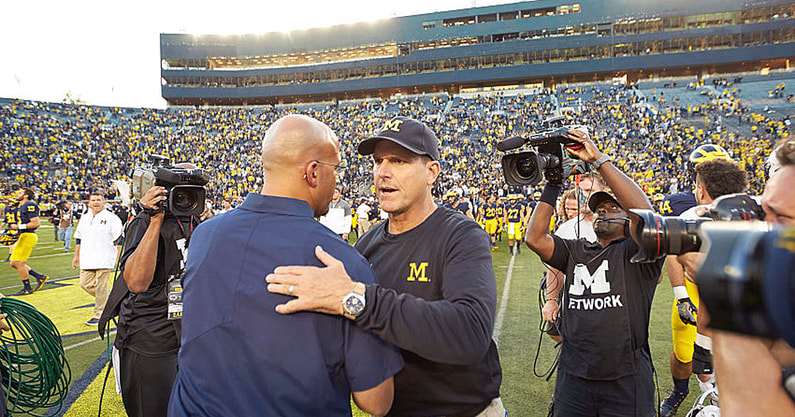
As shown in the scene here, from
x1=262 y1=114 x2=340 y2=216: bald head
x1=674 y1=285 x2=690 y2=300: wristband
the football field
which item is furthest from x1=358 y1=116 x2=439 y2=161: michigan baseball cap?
x1=674 y1=285 x2=690 y2=300: wristband

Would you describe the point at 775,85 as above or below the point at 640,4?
below

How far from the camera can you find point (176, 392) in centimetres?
148

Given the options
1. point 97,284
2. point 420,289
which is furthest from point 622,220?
point 97,284

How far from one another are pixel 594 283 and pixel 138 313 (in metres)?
2.88

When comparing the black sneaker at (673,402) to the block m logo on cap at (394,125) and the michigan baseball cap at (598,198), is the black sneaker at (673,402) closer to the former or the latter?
the michigan baseball cap at (598,198)

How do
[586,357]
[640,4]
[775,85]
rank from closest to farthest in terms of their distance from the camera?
[586,357]
[775,85]
[640,4]

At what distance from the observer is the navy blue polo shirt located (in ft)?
4.19

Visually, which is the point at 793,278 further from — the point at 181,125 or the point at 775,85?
the point at 181,125

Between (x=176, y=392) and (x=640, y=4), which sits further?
(x=640, y=4)

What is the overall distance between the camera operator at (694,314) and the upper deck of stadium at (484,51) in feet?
165

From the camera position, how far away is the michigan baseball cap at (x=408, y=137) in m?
1.86

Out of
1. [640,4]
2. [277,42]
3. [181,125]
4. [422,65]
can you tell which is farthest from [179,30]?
[640,4]

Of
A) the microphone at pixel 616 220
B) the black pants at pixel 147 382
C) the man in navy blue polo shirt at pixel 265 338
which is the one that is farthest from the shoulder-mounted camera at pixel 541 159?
the black pants at pixel 147 382

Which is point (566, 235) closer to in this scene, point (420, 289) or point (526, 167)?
point (526, 167)
